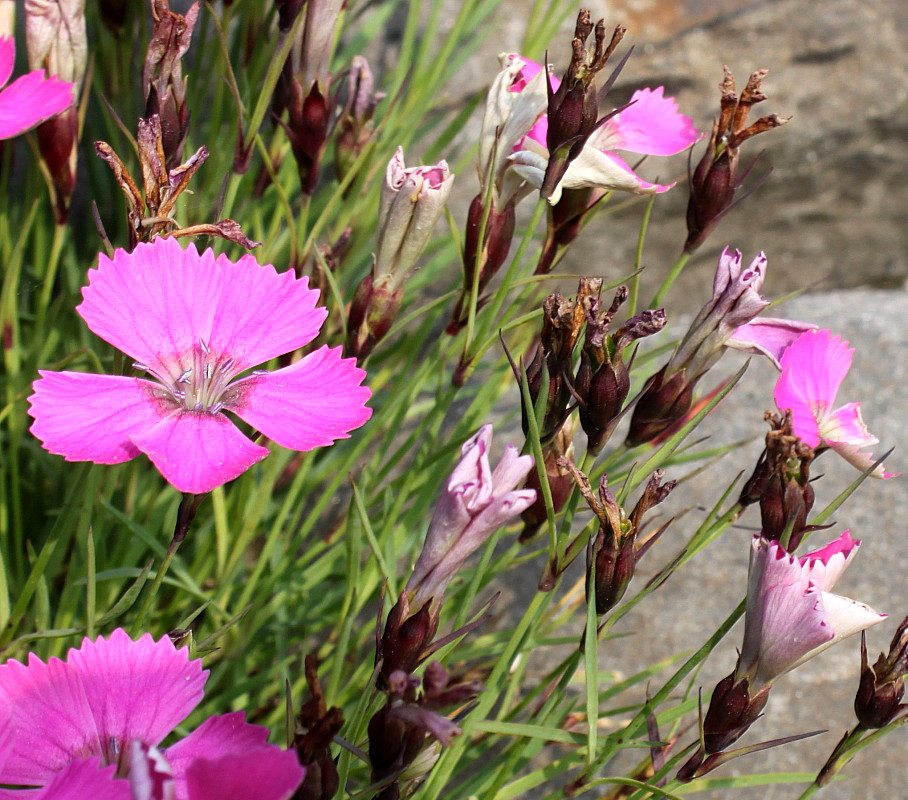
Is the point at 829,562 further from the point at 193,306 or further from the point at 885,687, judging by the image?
the point at 193,306

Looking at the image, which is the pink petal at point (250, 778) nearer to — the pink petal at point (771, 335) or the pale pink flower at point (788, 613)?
the pale pink flower at point (788, 613)

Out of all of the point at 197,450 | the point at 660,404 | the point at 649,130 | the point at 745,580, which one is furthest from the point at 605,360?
the point at 745,580

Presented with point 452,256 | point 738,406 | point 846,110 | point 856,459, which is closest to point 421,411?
point 452,256

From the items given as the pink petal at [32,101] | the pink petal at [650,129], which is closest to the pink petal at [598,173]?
the pink petal at [650,129]

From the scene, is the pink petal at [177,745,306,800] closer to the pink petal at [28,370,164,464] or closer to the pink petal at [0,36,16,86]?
the pink petal at [28,370,164,464]

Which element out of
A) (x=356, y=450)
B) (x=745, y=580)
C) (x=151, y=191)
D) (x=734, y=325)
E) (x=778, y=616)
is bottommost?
(x=745, y=580)

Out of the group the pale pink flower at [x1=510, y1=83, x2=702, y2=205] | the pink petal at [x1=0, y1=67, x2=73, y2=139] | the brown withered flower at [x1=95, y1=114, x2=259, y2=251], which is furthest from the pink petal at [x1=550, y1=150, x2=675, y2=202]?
the pink petal at [x1=0, y1=67, x2=73, y2=139]

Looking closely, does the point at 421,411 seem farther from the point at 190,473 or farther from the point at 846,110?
the point at 846,110
